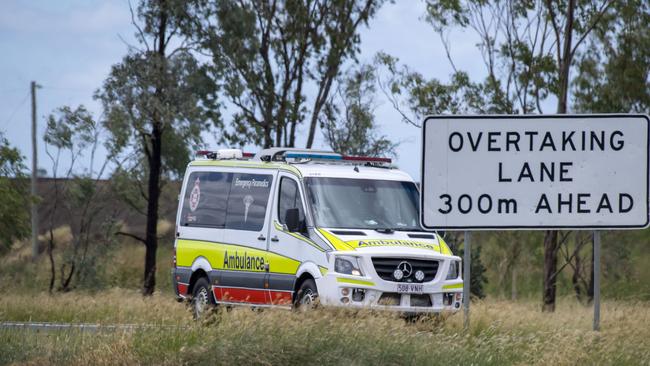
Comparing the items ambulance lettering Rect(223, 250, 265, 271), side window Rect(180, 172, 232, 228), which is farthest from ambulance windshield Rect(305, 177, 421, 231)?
side window Rect(180, 172, 232, 228)

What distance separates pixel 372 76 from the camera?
1459 inches

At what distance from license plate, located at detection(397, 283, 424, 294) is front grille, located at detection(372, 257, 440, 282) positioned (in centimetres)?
9

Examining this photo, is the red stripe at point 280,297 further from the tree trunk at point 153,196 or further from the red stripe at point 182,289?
the tree trunk at point 153,196

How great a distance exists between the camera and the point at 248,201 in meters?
18.2

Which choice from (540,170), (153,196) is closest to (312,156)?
(540,170)

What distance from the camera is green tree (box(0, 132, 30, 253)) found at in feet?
103

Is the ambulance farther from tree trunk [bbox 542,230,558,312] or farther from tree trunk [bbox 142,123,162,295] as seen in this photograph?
tree trunk [bbox 142,123,162,295]

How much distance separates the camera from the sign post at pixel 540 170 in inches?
513

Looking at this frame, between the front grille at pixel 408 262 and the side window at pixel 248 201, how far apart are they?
2.46 metres

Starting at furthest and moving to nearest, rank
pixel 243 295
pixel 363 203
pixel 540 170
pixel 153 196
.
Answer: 1. pixel 153 196
2. pixel 243 295
3. pixel 363 203
4. pixel 540 170

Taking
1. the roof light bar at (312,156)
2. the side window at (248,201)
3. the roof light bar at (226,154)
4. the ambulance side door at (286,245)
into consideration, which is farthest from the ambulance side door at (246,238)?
the roof light bar at (226,154)

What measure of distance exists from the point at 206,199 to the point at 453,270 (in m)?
4.44

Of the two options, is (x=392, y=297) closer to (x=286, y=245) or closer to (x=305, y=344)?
(x=286, y=245)

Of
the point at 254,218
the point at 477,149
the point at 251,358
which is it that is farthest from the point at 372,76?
the point at 251,358
